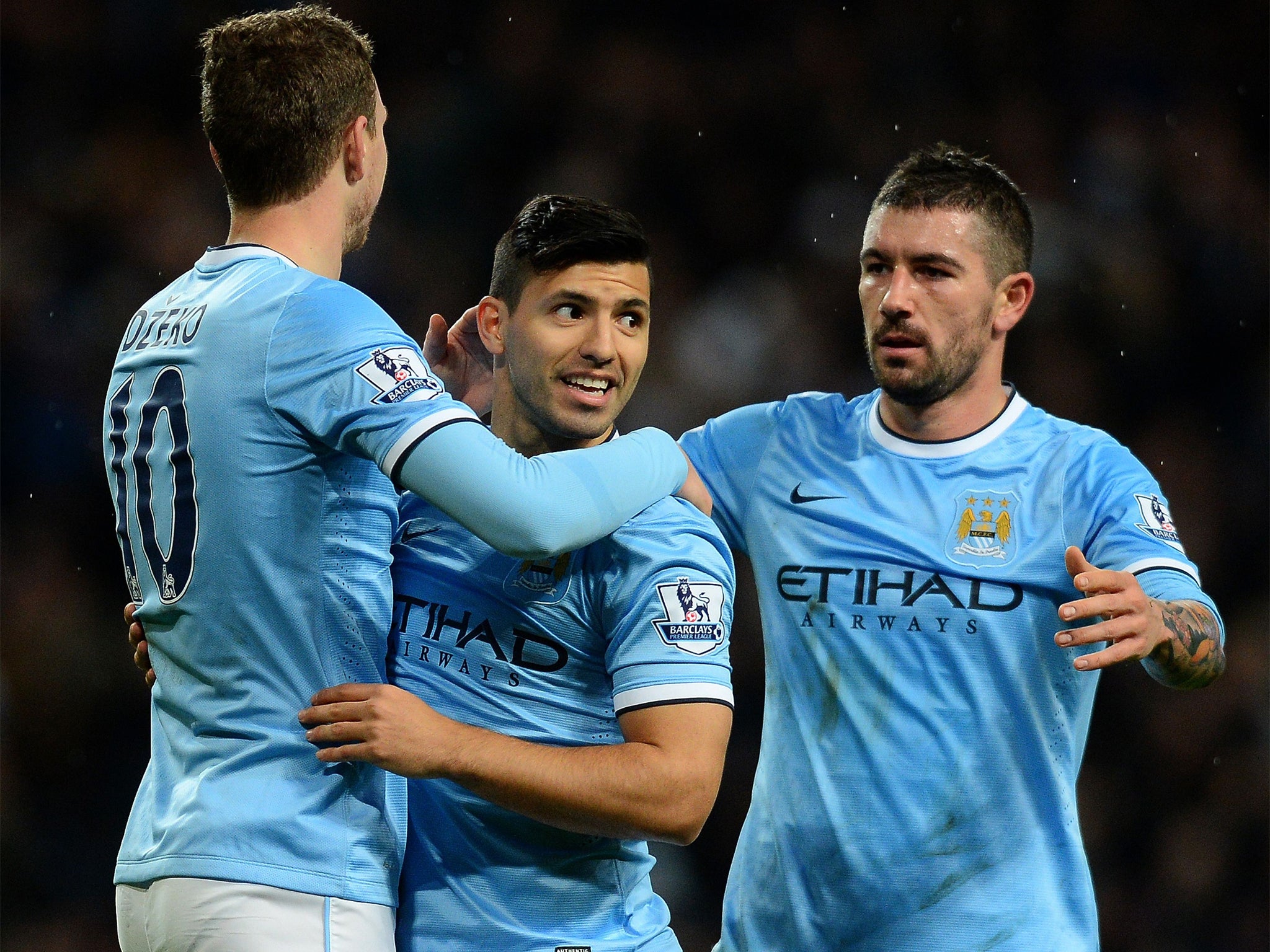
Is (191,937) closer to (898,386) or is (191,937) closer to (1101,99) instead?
(898,386)

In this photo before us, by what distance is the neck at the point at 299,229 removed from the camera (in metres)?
2.29

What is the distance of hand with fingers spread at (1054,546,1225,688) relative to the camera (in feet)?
7.79

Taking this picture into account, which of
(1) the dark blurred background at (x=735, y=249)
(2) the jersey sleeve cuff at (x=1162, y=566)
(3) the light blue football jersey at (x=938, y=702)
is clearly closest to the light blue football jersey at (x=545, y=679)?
(3) the light blue football jersey at (x=938, y=702)

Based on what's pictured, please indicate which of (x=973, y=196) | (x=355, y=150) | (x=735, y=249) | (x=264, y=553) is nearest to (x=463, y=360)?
(x=355, y=150)

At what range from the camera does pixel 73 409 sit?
6.10m

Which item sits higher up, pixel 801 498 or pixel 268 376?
pixel 268 376

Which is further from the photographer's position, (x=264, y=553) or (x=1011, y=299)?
(x=1011, y=299)

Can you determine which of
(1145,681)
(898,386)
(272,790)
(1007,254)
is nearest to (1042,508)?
(898,386)

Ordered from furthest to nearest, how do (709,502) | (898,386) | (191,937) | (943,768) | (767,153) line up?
1. (767,153)
2. (898,386)
3. (943,768)
4. (709,502)
5. (191,937)

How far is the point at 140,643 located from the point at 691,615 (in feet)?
3.25

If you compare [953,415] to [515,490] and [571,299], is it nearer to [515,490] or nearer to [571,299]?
[571,299]

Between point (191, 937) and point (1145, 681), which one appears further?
point (1145, 681)

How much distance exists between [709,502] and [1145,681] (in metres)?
4.09

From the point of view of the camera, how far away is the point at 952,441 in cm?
317
